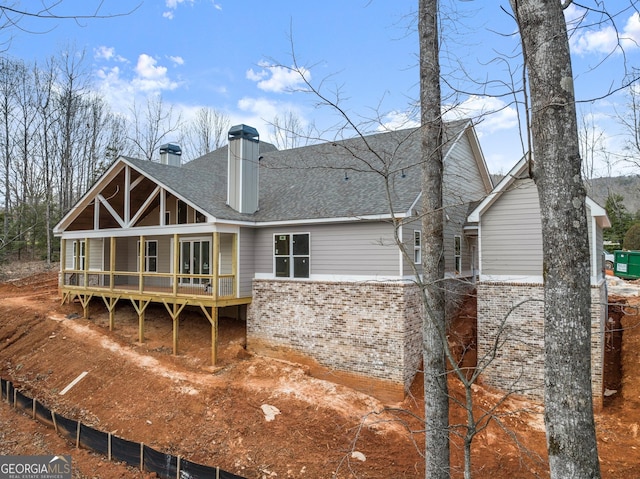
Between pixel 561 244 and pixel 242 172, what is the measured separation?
11672 millimetres

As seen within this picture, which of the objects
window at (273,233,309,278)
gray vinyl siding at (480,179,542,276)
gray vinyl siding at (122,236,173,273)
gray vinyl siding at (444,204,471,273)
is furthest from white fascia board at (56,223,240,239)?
gray vinyl siding at (480,179,542,276)

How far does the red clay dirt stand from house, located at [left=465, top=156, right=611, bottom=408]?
35.7 inches

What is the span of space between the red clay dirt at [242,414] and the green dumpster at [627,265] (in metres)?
14.3

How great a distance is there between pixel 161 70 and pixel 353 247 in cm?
2317

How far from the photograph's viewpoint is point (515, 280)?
34.8 feet

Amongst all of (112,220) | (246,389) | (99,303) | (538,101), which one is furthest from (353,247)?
(99,303)

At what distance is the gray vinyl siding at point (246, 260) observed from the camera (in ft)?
43.4

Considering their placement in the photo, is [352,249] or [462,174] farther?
[462,174]

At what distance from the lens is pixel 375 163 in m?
14.0

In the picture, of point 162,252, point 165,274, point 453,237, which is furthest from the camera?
point 162,252

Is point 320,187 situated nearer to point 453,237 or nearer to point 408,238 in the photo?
point 408,238

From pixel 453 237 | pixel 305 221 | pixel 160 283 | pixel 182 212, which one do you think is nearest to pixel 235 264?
pixel 305 221

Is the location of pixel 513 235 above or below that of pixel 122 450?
above

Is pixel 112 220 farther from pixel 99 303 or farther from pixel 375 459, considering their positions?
pixel 375 459
